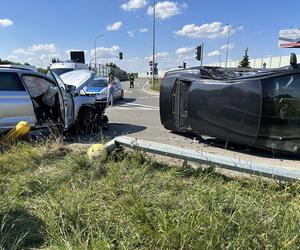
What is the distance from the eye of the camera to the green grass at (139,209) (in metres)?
3.17

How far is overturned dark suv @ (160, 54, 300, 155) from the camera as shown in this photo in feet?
23.3

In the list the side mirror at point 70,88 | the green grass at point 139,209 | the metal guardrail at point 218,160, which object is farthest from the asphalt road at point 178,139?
the green grass at point 139,209

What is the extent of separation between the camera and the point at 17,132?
785 centimetres

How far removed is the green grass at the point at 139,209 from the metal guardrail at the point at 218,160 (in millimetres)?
143

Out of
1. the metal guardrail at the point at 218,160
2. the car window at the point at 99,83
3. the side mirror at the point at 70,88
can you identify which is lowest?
the car window at the point at 99,83

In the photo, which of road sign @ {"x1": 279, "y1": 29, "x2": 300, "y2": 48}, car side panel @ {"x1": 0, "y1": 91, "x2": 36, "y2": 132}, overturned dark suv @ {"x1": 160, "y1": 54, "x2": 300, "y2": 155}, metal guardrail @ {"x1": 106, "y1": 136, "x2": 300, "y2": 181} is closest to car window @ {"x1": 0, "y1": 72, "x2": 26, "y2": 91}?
car side panel @ {"x1": 0, "y1": 91, "x2": 36, "y2": 132}

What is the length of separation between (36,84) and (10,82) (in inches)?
34.2

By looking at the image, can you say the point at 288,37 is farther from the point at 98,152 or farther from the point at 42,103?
the point at 98,152

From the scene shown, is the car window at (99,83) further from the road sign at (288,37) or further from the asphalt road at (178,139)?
the road sign at (288,37)

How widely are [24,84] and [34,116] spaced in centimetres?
79

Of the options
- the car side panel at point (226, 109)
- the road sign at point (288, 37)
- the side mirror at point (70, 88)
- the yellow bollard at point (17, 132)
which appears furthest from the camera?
the road sign at point (288, 37)

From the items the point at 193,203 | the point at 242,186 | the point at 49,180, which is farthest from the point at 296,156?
the point at 49,180

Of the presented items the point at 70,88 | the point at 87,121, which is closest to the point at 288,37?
the point at 87,121

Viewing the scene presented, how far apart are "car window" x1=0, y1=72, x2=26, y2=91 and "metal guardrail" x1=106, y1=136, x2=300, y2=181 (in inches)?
146
